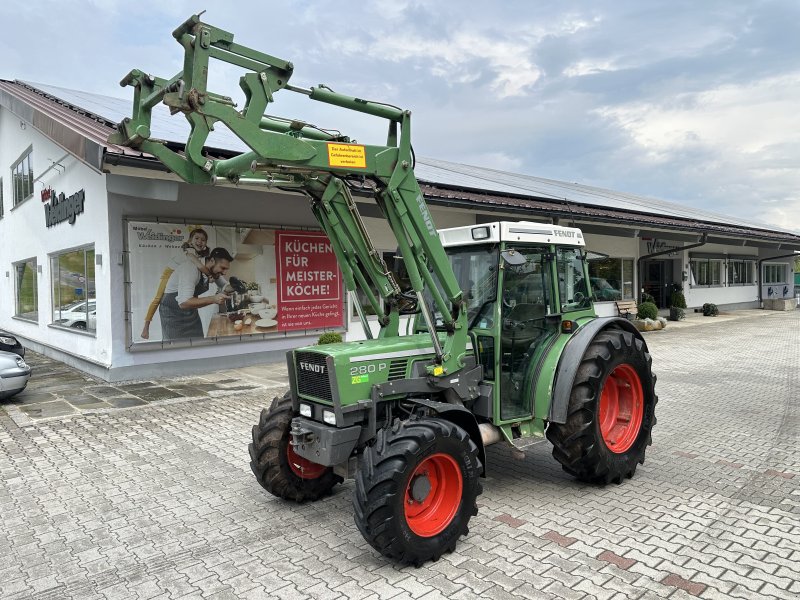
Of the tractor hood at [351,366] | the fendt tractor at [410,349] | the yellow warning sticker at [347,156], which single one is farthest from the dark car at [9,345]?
the yellow warning sticker at [347,156]

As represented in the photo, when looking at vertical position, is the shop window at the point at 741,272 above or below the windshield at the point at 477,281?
above

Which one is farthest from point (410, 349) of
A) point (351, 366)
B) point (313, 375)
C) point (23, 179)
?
point (23, 179)

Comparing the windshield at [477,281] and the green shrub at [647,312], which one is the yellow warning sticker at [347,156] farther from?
the green shrub at [647,312]

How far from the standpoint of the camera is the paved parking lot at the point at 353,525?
3.21 metres

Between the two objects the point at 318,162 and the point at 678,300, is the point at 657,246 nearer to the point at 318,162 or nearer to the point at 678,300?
the point at 678,300

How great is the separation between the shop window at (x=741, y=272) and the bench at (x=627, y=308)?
10.0m


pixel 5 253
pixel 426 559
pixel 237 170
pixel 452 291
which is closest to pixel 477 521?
pixel 426 559

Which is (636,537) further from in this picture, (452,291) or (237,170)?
(237,170)

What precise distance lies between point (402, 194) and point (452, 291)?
0.78 metres

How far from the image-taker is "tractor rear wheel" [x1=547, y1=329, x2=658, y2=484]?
4.34 meters

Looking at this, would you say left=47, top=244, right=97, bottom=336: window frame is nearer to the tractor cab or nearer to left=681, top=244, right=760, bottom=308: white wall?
the tractor cab

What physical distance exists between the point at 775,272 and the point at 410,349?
3233 cm

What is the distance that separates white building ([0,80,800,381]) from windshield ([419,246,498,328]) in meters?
5.47

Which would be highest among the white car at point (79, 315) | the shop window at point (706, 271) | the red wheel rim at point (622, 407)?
the shop window at point (706, 271)
